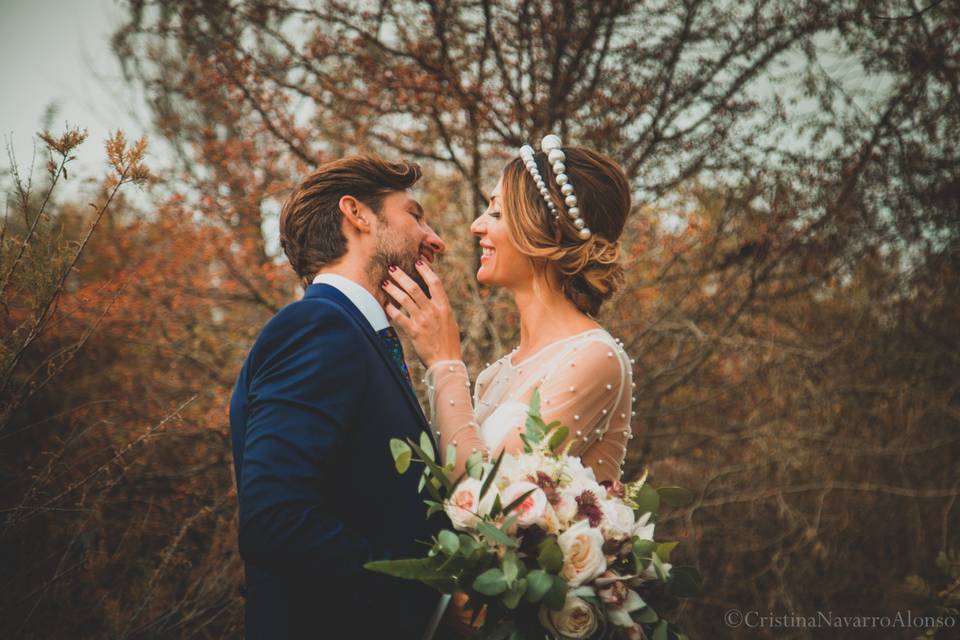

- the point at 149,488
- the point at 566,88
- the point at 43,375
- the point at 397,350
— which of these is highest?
the point at 566,88

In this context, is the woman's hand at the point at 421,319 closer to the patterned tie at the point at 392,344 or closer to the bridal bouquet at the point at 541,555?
the patterned tie at the point at 392,344

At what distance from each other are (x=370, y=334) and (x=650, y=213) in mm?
4221

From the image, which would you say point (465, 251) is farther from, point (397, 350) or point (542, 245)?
point (397, 350)

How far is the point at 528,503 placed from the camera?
190 cm

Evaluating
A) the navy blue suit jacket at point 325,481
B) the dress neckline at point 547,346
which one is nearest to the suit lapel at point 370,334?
the navy blue suit jacket at point 325,481

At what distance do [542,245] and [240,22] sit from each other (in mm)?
4075

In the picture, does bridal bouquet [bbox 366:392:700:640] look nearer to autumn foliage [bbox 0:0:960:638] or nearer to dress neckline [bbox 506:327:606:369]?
dress neckline [bbox 506:327:606:369]

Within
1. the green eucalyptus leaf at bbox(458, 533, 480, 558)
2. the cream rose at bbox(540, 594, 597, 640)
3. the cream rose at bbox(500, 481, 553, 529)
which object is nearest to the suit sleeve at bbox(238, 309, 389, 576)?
the green eucalyptus leaf at bbox(458, 533, 480, 558)

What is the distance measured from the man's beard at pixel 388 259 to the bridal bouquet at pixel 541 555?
2.79 ft

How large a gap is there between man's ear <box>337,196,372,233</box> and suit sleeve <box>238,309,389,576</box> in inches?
27.9

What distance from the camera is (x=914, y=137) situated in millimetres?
6262

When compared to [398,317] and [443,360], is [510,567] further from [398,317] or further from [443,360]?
[398,317]

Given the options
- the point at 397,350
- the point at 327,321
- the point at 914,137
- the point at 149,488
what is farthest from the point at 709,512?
the point at 327,321

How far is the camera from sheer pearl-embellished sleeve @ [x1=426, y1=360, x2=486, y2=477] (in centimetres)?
242
